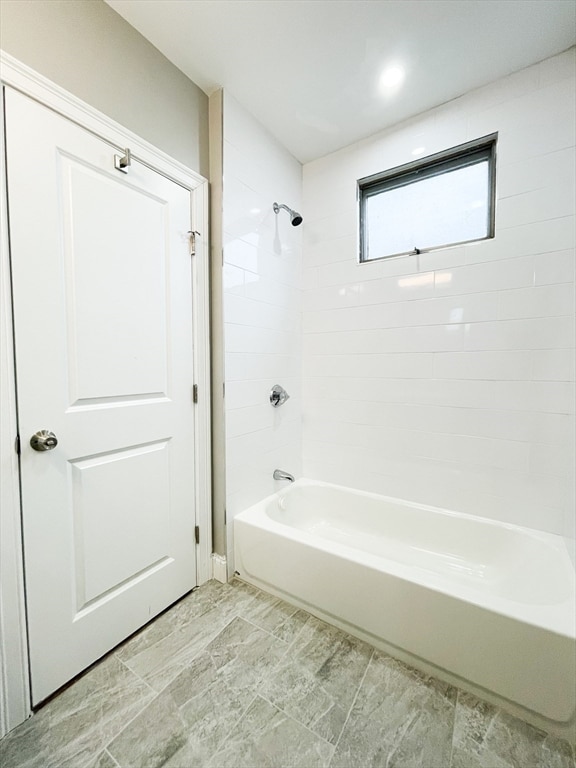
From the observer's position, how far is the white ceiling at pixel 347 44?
126 centimetres

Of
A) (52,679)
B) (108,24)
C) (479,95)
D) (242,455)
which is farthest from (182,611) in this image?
(479,95)

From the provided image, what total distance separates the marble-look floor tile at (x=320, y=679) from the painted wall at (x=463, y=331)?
2.91 feet

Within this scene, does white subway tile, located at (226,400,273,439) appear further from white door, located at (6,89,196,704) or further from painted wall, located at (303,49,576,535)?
painted wall, located at (303,49,576,535)

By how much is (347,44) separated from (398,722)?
105 inches

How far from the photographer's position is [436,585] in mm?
1210

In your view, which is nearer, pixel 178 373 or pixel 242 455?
pixel 178 373

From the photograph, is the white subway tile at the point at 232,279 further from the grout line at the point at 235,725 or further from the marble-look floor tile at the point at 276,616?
the grout line at the point at 235,725

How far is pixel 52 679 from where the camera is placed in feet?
3.69

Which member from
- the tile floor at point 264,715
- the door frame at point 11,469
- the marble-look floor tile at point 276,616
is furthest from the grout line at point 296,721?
the door frame at point 11,469

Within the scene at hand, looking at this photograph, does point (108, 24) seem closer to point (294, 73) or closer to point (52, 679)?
point (294, 73)

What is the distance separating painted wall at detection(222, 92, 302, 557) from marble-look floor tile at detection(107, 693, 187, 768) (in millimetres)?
746

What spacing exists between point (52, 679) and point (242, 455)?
111 centimetres

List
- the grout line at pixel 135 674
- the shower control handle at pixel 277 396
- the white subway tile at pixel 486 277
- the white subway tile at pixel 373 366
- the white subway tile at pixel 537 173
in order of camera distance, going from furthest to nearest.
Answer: the shower control handle at pixel 277 396, the white subway tile at pixel 373 366, the white subway tile at pixel 486 277, the white subway tile at pixel 537 173, the grout line at pixel 135 674

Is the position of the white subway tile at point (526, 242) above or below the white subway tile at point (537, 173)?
below
